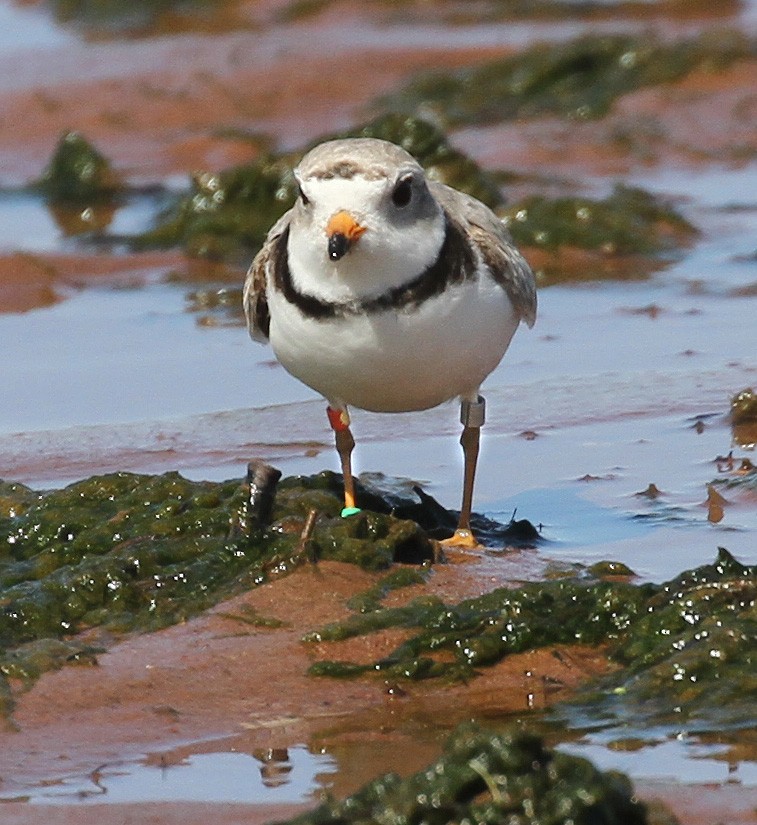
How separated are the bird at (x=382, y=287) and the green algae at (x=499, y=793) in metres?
1.90

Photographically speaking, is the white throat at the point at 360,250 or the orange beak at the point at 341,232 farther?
the white throat at the point at 360,250

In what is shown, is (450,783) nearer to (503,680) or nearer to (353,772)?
(353,772)

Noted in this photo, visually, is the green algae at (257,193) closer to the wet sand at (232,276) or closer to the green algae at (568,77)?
the wet sand at (232,276)

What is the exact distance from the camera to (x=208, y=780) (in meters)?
4.00

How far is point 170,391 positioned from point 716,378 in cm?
236

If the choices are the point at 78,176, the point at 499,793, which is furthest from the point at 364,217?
the point at 78,176

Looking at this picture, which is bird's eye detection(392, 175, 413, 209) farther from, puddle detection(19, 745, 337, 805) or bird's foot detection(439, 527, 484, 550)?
puddle detection(19, 745, 337, 805)

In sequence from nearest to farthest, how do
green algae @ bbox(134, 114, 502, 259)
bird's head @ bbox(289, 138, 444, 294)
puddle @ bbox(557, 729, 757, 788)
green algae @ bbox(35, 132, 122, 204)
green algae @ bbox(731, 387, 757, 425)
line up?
1. puddle @ bbox(557, 729, 757, 788)
2. bird's head @ bbox(289, 138, 444, 294)
3. green algae @ bbox(731, 387, 757, 425)
4. green algae @ bbox(134, 114, 502, 259)
5. green algae @ bbox(35, 132, 122, 204)

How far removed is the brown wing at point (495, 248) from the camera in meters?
5.53

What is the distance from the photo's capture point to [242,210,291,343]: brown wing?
5738 millimetres

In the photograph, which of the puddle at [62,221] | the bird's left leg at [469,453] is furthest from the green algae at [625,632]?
the puddle at [62,221]

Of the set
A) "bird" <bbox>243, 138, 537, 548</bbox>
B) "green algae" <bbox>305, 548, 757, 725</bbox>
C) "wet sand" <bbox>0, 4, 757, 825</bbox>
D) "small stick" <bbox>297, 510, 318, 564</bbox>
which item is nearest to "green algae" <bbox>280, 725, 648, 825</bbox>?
"wet sand" <bbox>0, 4, 757, 825</bbox>

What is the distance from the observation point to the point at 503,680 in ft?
15.0

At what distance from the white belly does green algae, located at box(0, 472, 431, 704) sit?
1.26 feet
